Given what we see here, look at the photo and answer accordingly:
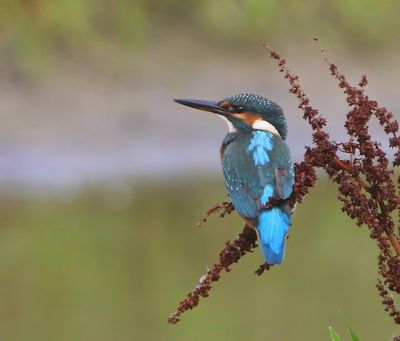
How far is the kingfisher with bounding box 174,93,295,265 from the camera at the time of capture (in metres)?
3.79

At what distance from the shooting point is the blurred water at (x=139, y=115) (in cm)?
1260

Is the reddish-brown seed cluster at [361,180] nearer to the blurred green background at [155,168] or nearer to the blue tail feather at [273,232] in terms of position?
the blue tail feather at [273,232]

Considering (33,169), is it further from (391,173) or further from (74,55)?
(391,173)

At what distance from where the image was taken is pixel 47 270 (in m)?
9.64

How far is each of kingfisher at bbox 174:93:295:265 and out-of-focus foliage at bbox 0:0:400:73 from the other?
914 cm

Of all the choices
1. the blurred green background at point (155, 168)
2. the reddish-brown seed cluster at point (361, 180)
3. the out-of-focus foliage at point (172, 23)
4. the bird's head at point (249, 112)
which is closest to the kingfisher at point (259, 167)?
the bird's head at point (249, 112)

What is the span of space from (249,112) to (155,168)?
8522 millimetres

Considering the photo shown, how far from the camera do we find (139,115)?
13.3m

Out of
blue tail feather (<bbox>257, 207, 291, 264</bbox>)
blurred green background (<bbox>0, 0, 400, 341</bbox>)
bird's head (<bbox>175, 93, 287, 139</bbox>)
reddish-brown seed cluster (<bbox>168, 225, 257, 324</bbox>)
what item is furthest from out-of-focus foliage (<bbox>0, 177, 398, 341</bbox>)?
reddish-brown seed cluster (<bbox>168, 225, 257, 324</bbox>)

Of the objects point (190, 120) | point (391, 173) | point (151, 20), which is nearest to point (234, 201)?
point (391, 173)

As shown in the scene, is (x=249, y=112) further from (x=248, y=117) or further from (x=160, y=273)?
(x=160, y=273)

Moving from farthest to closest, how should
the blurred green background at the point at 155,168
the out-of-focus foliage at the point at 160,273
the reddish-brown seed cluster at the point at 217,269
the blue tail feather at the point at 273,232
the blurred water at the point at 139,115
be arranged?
1. the blurred water at the point at 139,115
2. the blurred green background at the point at 155,168
3. the out-of-focus foliage at the point at 160,273
4. the blue tail feather at the point at 273,232
5. the reddish-brown seed cluster at the point at 217,269

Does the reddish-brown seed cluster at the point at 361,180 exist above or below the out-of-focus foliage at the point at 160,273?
below

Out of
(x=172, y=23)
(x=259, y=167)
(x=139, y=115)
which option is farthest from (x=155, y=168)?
(x=259, y=167)
